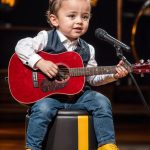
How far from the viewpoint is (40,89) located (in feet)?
7.75

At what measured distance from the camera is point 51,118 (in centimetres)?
228

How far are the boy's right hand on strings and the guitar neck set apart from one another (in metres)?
0.09

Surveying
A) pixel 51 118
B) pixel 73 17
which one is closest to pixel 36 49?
pixel 73 17

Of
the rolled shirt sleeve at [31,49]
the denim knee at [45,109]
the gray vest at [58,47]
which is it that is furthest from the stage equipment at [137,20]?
the denim knee at [45,109]

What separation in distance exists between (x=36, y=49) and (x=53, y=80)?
0.19 metres

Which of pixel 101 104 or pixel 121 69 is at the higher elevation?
pixel 121 69

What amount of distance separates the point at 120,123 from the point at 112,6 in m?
1.81

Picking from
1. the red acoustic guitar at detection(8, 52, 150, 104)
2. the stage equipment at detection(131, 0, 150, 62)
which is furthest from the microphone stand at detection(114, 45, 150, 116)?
the stage equipment at detection(131, 0, 150, 62)

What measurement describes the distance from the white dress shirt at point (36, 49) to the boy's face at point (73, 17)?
52 millimetres

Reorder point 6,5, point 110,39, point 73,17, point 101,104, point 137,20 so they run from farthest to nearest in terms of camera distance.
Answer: point 6,5 < point 137,20 < point 73,17 < point 101,104 < point 110,39

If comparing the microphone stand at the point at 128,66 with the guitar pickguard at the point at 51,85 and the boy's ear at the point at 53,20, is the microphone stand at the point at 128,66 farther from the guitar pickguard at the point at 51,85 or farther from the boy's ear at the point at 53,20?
the boy's ear at the point at 53,20

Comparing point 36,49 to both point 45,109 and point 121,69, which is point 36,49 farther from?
point 121,69

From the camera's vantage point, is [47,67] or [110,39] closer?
[110,39]

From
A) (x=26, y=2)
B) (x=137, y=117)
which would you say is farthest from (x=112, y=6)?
(x=137, y=117)
